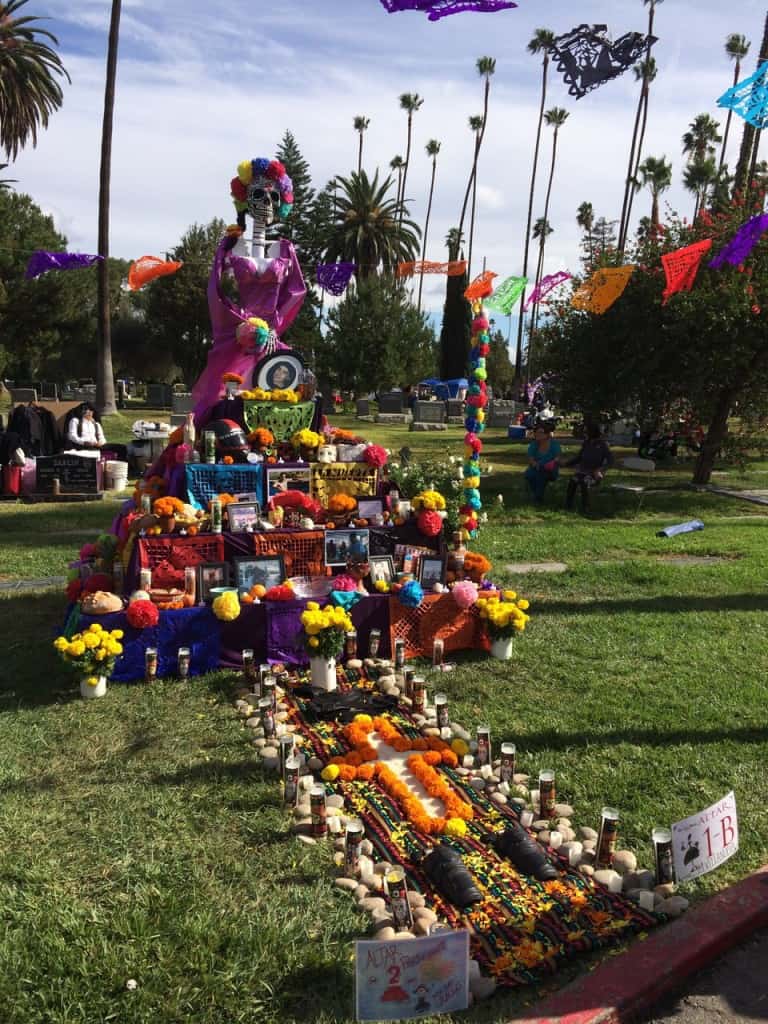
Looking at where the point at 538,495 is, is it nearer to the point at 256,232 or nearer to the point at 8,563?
the point at 256,232

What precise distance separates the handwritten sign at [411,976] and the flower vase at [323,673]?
11.1 ft

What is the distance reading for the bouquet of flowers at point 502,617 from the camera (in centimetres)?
705

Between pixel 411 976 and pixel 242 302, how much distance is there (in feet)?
26.0

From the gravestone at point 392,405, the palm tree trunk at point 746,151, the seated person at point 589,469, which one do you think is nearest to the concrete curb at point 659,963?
the seated person at point 589,469

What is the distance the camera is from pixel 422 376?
135 ft

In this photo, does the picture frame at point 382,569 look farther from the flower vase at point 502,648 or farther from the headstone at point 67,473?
the headstone at point 67,473

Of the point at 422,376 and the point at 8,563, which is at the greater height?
the point at 422,376

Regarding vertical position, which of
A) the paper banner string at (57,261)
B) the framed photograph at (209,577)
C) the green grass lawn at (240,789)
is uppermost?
the paper banner string at (57,261)

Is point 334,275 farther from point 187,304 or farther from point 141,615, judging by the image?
point 187,304

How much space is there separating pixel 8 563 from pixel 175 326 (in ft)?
108

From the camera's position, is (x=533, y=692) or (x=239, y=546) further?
(x=239, y=546)

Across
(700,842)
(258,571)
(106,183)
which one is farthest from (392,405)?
(700,842)

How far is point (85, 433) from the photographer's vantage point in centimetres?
1550

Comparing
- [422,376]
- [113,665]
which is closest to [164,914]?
[113,665]
